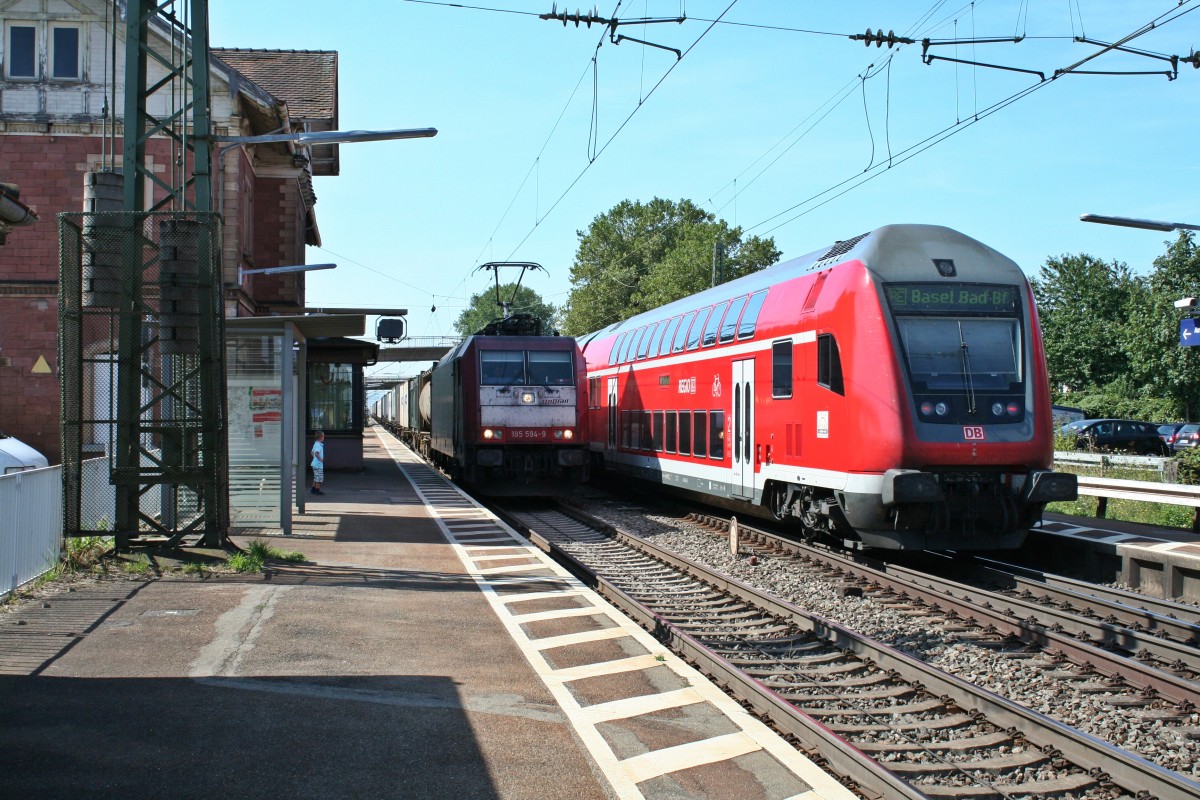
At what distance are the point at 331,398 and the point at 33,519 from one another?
835 inches

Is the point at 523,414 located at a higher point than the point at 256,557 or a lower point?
higher

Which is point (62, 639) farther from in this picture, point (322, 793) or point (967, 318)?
point (967, 318)

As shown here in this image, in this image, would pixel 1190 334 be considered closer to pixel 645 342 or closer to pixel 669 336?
pixel 669 336

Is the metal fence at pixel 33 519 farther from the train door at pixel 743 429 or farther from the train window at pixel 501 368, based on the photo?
the train window at pixel 501 368

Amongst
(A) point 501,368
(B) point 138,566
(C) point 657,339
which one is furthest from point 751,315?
(B) point 138,566

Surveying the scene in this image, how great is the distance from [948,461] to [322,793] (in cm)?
803

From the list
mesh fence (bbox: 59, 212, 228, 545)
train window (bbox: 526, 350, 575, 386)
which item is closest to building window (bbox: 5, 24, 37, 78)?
train window (bbox: 526, 350, 575, 386)

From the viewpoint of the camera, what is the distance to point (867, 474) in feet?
37.7

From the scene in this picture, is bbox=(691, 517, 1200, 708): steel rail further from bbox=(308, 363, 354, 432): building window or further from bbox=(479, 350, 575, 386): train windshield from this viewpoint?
bbox=(308, 363, 354, 432): building window

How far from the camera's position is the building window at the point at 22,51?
83.8 feet

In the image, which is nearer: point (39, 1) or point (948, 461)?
point (948, 461)

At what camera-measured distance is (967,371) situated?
38.5 feet

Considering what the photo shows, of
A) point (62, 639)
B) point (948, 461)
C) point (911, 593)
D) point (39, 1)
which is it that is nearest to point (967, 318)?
point (948, 461)

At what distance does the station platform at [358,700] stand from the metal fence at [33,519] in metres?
0.36
